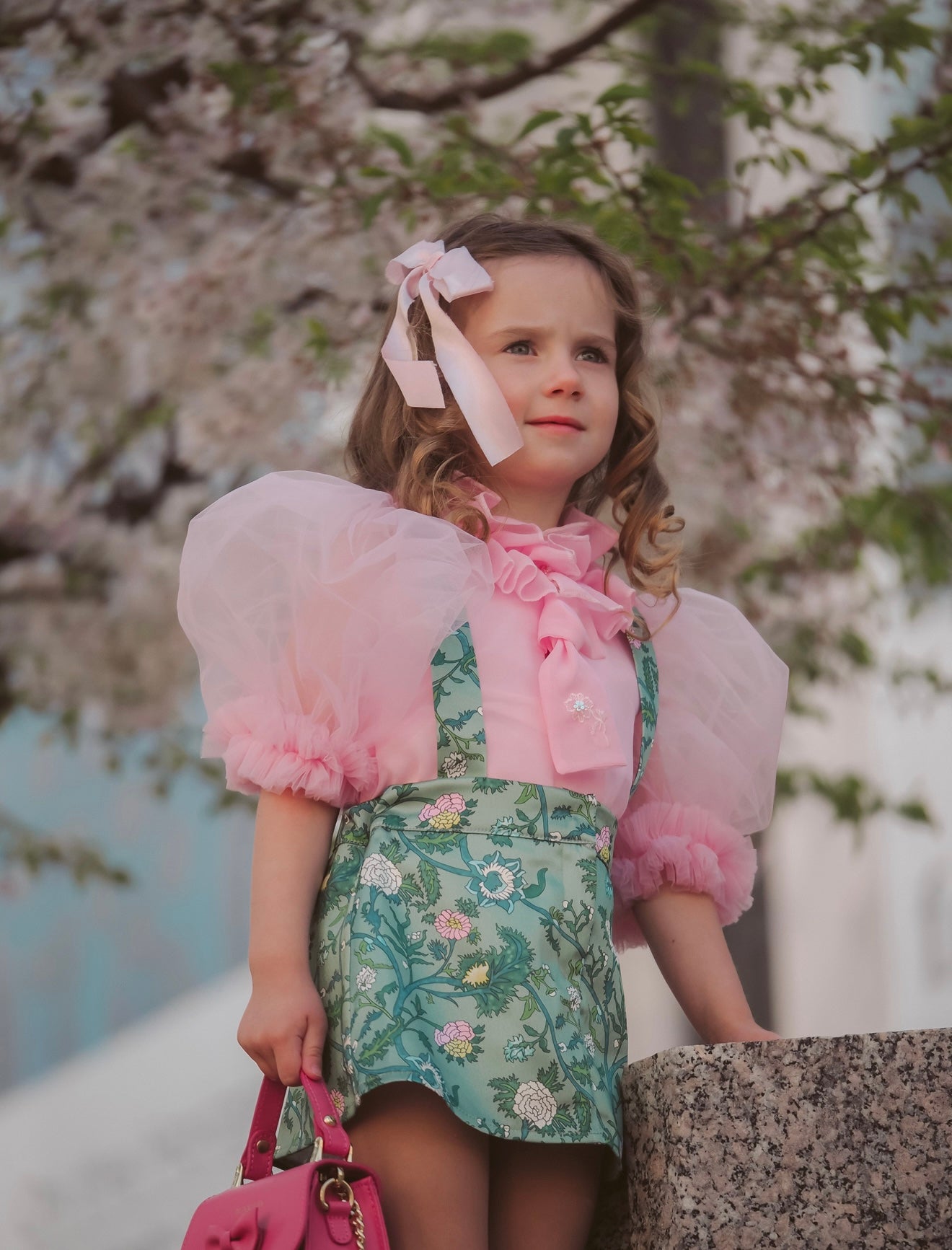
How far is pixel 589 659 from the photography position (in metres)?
1.63

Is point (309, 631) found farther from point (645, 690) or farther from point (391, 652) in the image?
point (645, 690)

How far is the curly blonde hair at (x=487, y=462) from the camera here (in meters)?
1.68

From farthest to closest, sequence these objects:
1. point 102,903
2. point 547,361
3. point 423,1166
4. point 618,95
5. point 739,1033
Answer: point 102,903 → point 618,95 → point 547,361 → point 739,1033 → point 423,1166

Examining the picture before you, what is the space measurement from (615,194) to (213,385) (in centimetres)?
126

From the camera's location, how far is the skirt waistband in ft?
4.79

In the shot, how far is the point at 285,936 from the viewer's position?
144 cm

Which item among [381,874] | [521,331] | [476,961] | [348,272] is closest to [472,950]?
[476,961]

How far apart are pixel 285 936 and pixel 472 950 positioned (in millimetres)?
180

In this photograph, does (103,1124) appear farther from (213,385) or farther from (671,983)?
(671,983)

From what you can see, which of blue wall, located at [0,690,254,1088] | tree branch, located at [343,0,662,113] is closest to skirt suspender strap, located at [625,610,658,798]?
tree branch, located at [343,0,662,113]

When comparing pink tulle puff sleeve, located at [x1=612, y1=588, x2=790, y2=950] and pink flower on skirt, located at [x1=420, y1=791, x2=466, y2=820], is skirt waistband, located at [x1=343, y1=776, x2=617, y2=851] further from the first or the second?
pink tulle puff sleeve, located at [x1=612, y1=588, x2=790, y2=950]

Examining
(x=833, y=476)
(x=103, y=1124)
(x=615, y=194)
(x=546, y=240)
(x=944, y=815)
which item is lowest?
(x=944, y=815)

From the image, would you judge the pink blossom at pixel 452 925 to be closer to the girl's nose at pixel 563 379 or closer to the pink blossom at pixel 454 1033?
the pink blossom at pixel 454 1033

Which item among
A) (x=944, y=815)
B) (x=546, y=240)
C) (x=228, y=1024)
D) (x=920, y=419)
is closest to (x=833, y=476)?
(x=920, y=419)
